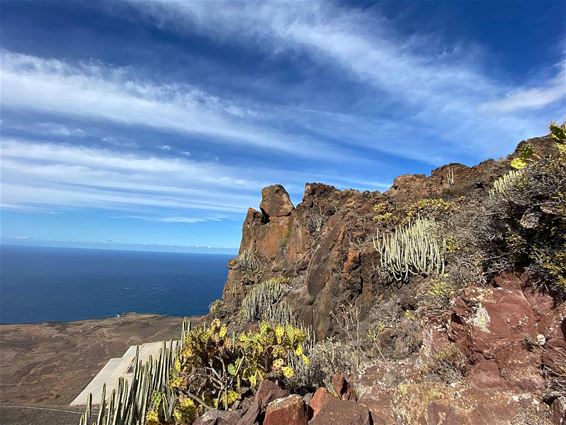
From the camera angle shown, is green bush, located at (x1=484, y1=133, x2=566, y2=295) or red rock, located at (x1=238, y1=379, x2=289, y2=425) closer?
green bush, located at (x1=484, y1=133, x2=566, y2=295)

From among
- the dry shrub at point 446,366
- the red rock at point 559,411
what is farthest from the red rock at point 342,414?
the red rock at point 559,411

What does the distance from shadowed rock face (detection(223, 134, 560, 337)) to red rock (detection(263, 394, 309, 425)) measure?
677cm

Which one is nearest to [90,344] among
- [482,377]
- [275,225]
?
[275,225]

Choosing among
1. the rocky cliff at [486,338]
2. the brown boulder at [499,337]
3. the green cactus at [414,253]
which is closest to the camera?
the rocky cliff at [486,338]

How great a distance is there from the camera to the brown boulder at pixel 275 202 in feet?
96.2

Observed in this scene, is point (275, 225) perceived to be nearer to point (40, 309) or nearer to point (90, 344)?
point (90, 344)

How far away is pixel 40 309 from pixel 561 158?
91258 mm

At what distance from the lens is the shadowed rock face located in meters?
12.0

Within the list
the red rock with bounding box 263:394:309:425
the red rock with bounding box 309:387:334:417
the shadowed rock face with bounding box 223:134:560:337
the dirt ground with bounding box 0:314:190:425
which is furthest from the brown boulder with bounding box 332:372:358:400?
the dirt ground with bounding box 0:314:190:425

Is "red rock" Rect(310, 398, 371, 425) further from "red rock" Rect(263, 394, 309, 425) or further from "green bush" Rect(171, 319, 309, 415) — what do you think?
"green bush" Rect(171, 319, 309, 415)

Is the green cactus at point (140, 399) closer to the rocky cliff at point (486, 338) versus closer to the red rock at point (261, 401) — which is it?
the red rock at point (261, 401)

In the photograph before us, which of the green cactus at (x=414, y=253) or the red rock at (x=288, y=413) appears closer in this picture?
the red rock at (x=288, y=413)

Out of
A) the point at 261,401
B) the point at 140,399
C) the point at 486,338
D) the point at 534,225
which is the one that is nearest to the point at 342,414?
the point at 261,401

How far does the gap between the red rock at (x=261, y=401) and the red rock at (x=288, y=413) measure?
23 centimetres
